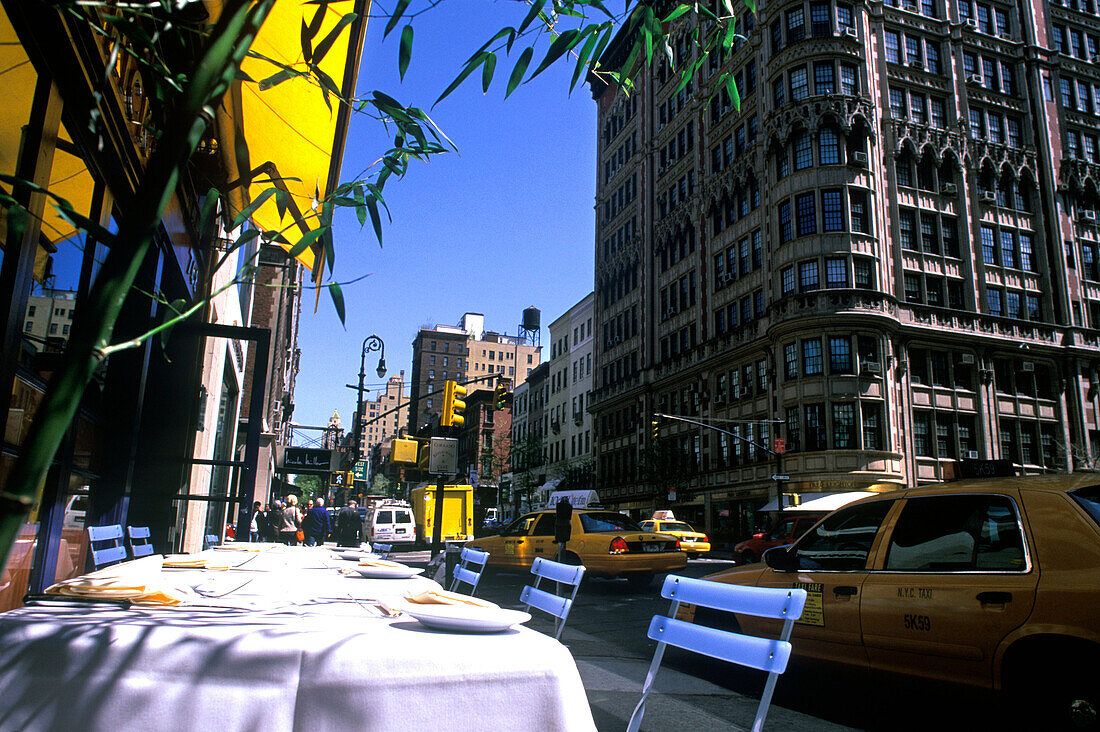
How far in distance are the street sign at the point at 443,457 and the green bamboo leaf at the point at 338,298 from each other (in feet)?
46.3

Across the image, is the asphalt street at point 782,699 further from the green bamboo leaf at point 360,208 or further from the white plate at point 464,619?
the green bamboo leaf at point 360,208

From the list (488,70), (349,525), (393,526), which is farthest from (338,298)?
(393,526)

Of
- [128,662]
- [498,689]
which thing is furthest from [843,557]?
[128,662]

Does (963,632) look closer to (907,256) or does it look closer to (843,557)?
(843,557)

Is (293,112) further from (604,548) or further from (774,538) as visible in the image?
(774,538)

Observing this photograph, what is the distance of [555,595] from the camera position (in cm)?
452

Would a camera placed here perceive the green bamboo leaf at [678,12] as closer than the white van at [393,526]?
Yes

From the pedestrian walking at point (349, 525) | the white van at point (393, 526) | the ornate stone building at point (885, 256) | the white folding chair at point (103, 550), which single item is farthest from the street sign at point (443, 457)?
the ornate stone building at point (885, 256)

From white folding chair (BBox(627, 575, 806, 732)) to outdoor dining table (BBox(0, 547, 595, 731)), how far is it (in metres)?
0.77

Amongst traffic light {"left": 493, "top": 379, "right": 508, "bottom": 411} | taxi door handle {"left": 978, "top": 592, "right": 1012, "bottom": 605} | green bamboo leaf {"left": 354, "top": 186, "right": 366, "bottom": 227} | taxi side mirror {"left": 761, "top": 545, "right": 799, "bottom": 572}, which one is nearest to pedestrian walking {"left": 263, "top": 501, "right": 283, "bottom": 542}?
traffic light {"left": 493, "top": 379, "right": 508, "bottom": 411}

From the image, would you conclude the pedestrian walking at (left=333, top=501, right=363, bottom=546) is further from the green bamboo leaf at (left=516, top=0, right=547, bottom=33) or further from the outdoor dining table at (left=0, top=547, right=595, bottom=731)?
the green bamboo leaf at (left=516, top=0, right=547, bottom=33)

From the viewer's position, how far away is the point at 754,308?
141ft

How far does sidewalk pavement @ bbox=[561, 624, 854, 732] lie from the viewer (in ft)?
16.0

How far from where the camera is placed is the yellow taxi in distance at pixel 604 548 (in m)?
14.2
